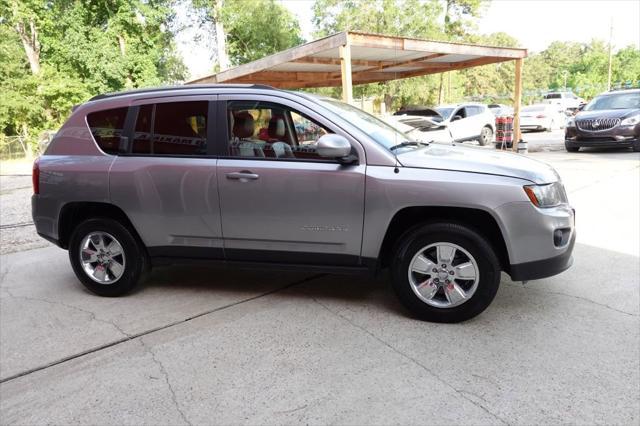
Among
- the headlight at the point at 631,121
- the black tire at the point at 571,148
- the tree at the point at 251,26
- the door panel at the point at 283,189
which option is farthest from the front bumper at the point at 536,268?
the tree at the point at 251,26

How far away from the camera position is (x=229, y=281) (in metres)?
4.75

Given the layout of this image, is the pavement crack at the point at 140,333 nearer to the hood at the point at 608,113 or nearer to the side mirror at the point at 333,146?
the side mirror at the point at 333,146

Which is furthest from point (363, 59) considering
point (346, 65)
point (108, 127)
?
point (108, 127)

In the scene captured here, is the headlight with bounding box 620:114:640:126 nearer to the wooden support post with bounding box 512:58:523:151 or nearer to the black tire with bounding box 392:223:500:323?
the wooden support post with bounding box 512:58:523:151

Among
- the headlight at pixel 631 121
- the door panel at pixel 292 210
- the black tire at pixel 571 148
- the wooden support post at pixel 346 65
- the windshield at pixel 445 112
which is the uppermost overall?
the wooden support post at pixel 346 65

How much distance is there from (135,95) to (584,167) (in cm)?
1047

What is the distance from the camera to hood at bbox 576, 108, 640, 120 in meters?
13.2

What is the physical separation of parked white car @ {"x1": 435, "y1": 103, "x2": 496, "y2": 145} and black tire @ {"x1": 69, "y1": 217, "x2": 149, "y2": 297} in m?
11.8

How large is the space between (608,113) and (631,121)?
62 centimetres

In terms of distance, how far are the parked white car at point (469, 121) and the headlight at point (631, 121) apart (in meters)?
4.23

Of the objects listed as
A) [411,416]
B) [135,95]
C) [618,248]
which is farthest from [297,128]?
[618,248]

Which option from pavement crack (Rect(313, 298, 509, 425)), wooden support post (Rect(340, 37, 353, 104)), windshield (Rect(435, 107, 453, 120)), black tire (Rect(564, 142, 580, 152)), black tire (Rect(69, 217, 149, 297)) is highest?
wooden support post (Rect(340, 37, 353, 104))

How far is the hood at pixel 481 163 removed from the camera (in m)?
3.44

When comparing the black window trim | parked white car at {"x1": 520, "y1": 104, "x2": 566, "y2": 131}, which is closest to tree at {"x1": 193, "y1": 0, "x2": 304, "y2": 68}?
parked white car at {"x1": 520, "y1": 104, "x2": 566, "y2": 131}
